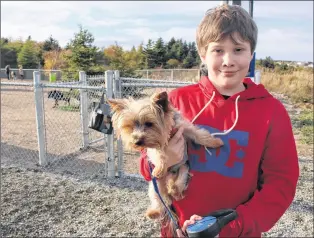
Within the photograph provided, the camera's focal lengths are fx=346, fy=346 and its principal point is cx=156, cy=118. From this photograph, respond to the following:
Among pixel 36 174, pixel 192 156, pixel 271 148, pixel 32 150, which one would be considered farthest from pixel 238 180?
pixel 32 150

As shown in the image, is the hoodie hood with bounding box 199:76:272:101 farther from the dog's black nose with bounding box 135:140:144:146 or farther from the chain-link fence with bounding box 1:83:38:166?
the chain-link fence with bounding box 1:83:38:166

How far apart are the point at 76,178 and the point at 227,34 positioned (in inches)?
232

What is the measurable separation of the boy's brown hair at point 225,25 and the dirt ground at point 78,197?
3.70m

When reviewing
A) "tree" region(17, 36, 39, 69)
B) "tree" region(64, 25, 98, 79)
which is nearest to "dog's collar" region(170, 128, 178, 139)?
"tree" region(64, 25, 98, 79)

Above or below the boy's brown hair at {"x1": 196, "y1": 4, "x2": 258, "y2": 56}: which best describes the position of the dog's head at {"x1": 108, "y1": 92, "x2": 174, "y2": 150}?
below

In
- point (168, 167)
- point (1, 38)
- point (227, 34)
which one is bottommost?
point (168, 167)

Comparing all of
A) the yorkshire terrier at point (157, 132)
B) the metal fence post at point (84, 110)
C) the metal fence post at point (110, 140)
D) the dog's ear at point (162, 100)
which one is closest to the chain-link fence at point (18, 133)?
the metal fence post at point (84, 110)

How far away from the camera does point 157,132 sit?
2.57 m

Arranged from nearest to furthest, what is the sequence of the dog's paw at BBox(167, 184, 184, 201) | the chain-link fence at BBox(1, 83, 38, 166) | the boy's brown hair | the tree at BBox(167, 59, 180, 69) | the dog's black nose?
the boy's brown hair → the dog's paw at BBox(167, 184, 184, 201) → the dog's black nose → the chain-link fence at BBox(1, 83, 38, 166) → the tree at BBox(167, 59, 180, 69)

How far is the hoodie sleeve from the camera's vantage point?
186 centimetres

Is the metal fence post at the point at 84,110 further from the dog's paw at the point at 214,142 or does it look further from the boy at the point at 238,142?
the dog's paw at the point at 214,142

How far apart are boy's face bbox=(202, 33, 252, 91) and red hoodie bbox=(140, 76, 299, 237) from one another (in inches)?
5.6

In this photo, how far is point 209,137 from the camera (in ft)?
6.72

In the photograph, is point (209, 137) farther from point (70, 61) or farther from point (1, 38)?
point (1, 38)
